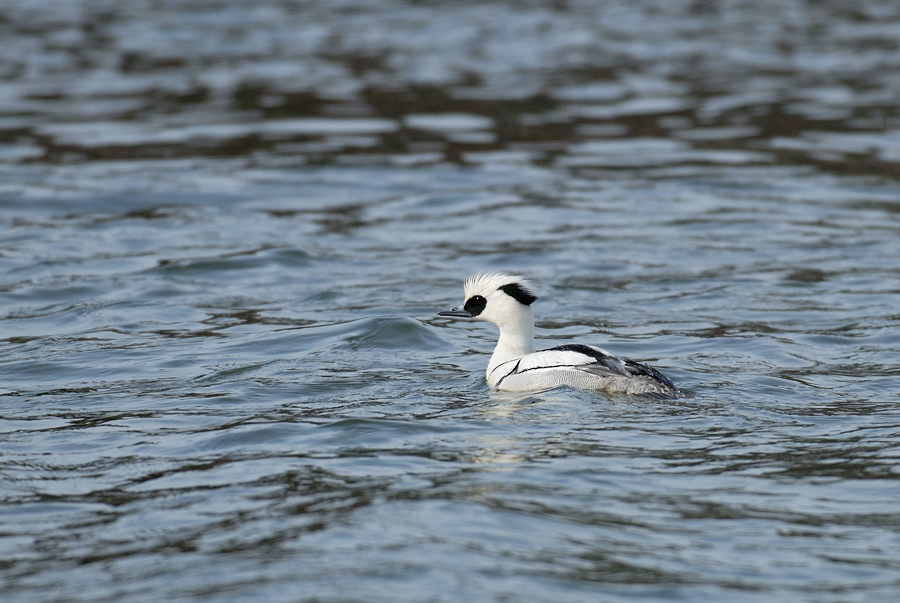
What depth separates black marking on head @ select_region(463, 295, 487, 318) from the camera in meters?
10.7

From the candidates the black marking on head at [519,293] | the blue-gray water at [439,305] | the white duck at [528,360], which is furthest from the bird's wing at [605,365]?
the black marking on head at [519,293]

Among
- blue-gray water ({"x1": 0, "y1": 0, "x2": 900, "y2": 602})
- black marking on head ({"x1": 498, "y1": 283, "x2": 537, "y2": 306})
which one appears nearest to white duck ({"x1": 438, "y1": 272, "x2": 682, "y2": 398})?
black marking on head ({"x1": 498, "y1": 283, "x2": 537, "y2": 306})

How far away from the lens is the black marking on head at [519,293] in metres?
10.5

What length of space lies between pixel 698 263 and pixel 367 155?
288 inches

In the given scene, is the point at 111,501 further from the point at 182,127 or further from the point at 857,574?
the point at 182,127

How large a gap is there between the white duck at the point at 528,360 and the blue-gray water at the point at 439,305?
0.58ft

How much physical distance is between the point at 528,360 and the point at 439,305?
3745 millimetres

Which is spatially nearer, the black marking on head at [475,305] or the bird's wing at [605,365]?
the bird's wing at [605,365]

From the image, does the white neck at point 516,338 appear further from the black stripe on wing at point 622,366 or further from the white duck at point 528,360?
the black stripe on wing at point 622,366

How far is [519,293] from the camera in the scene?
10.5 meters

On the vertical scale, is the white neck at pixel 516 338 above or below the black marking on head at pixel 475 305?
below

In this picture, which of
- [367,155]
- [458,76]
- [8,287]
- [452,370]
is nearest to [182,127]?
[367,155]

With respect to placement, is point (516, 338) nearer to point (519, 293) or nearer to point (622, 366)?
point (519, 293)

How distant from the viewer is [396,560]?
672 cm
